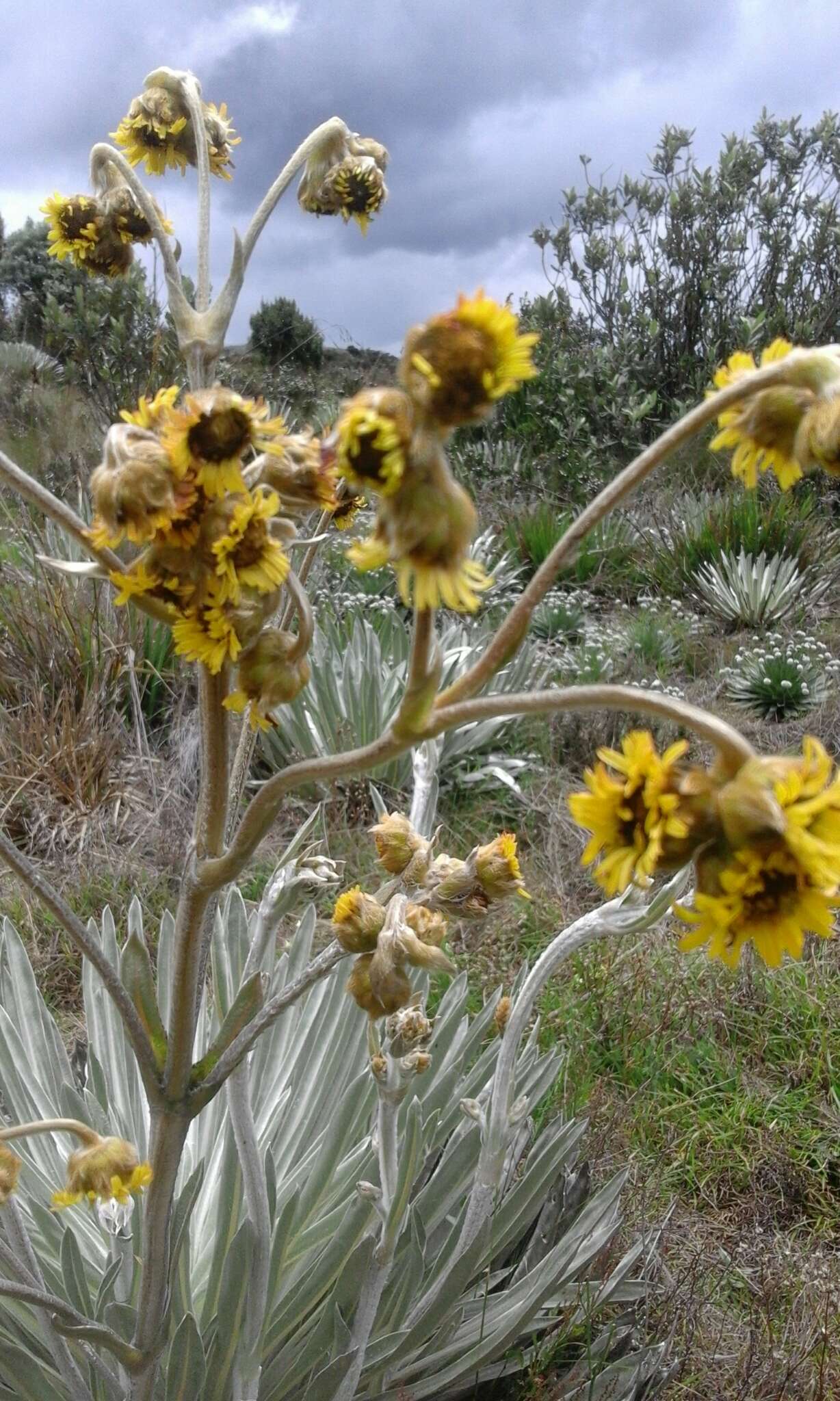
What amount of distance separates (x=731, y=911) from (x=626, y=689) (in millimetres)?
187

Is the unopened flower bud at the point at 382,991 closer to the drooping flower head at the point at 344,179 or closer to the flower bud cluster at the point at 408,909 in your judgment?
the flower bud cluster at the point at 408,909

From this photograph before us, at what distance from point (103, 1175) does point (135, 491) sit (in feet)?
2.51

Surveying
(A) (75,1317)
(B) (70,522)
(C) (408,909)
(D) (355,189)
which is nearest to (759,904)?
(C) (408,909)

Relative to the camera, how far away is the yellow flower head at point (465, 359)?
67 cm

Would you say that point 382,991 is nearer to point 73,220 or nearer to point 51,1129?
point 51,1129

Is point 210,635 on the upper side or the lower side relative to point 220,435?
lower

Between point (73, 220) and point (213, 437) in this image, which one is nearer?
point (213, 437)

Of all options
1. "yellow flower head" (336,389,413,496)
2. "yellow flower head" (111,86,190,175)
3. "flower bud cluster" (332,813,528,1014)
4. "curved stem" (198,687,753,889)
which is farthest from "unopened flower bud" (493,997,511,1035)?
"yellow flower head" (111,86,190,175)

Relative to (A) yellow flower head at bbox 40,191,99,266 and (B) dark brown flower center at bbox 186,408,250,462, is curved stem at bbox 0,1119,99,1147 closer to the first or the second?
(B) dark brown flower center at bbox 186,408,250,462

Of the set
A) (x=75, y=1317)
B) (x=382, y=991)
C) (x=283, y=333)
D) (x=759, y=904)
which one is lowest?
(x=75, y=1317)

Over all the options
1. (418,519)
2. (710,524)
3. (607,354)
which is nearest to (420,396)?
(418,519)

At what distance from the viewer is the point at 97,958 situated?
3.35 feet

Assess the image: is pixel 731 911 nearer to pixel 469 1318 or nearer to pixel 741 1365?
pixel 469 1318

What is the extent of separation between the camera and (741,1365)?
1882 mm
